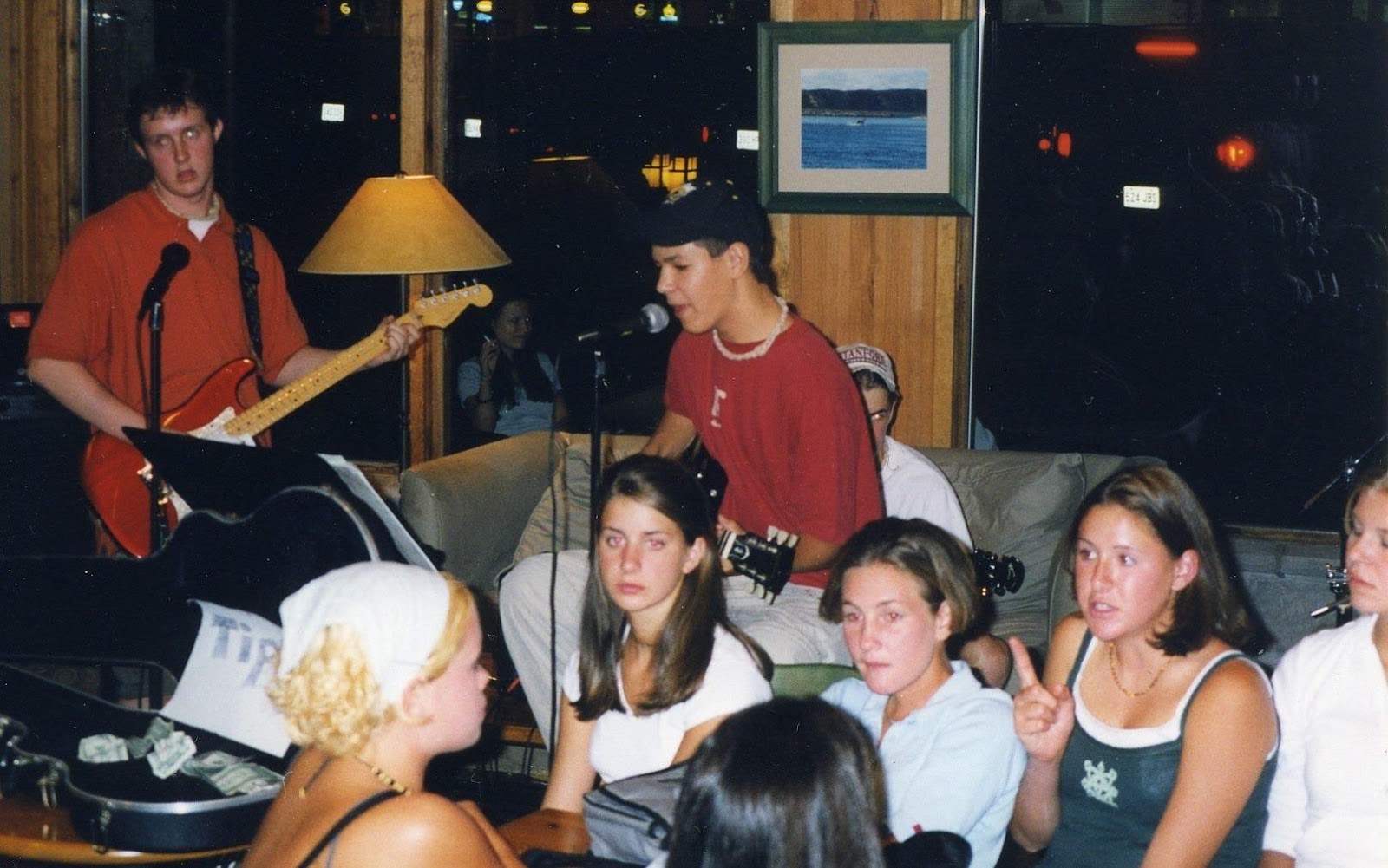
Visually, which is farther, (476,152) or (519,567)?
(476,152)

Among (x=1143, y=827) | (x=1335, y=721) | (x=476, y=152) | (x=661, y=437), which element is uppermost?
(x=476, y=152)

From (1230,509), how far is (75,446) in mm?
4219

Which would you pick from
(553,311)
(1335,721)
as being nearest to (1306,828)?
(1335,721)

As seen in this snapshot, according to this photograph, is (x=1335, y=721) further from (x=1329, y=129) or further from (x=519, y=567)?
(x=1329, y=129)

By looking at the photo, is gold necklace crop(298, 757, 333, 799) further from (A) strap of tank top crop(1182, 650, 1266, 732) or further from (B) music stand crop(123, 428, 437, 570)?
(A) strap of tank top crop(1182, 650, 1266, 732)

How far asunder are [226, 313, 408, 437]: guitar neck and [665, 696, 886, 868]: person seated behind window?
3006 millimetres

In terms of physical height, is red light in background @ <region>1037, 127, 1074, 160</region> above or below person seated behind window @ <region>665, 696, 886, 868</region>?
above

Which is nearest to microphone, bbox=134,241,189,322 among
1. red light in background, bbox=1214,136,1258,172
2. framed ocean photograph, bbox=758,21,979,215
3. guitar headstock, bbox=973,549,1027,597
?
framed ocean photograph, bbox=758,21,979,215

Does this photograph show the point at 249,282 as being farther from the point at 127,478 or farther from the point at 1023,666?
the point at 1023,666

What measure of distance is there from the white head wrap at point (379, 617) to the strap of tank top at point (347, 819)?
0.13 metres

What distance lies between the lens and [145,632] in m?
3.19

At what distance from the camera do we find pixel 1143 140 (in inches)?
217

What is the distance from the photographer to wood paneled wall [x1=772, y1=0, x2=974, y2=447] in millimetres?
5367

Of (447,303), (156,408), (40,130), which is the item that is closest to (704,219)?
(447,303)
